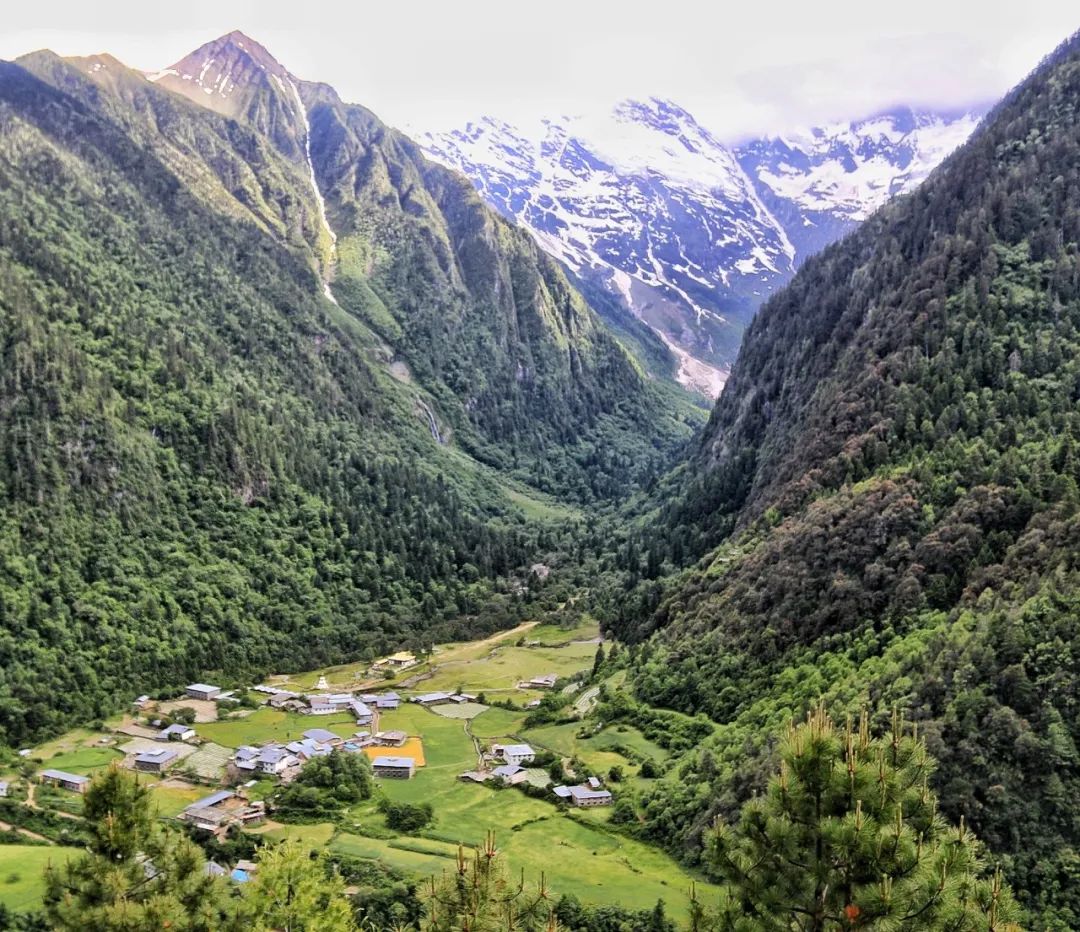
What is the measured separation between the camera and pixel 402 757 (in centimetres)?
10575

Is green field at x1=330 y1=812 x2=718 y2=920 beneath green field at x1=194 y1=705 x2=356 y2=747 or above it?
above

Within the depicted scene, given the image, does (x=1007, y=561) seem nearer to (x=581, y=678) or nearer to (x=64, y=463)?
(x=581, y=678)

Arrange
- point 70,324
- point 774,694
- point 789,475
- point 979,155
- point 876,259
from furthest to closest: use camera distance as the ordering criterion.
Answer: point 70,324, point 876,259, point 979,155, point 789,475, point 774,694

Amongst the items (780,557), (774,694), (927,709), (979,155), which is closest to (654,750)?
(774,694)

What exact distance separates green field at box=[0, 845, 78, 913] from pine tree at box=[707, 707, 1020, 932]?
62.9 meters

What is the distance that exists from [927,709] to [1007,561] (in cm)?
2163

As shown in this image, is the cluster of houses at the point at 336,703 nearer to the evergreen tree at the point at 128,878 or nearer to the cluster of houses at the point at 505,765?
the cluster of houses at the point at 505,765

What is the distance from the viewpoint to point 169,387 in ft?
608

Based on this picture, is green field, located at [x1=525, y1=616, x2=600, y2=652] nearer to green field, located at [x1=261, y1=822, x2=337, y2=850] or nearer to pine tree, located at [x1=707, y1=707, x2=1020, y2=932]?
green field, located at [x1=261, y1=822, x2=337, y2=850]

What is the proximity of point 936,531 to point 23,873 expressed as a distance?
295 feet

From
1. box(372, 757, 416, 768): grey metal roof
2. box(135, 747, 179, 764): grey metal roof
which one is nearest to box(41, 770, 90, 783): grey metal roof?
box(135, 747, 179, 764): grey metal roof

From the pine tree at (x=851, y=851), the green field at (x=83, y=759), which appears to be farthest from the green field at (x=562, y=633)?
the pine tree at (x=851, y=851)

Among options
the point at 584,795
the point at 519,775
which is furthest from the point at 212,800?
the point at 584,795

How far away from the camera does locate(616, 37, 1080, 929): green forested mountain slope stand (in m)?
65.6
